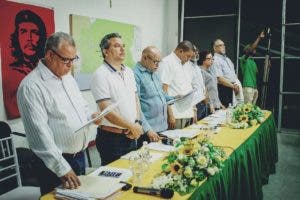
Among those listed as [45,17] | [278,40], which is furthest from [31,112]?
[278,40]

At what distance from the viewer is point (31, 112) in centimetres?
175

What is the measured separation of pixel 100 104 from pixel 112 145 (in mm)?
348

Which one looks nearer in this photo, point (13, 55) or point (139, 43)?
point (13, 55)

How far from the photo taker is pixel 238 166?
2531 millimetres

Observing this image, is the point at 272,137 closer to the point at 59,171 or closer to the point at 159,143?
the point at 159,143

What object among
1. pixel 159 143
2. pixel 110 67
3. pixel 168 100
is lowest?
pixel 159 143

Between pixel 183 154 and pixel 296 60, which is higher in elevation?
pixel 296 60

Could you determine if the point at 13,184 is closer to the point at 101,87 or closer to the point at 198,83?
the point at 101,87

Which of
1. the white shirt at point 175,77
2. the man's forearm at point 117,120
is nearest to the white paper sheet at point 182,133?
the man's forearm at point 117,120

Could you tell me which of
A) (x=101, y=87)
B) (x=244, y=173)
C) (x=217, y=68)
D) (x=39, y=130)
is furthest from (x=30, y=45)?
(x=217, y=68)

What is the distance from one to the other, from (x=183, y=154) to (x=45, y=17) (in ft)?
9.12

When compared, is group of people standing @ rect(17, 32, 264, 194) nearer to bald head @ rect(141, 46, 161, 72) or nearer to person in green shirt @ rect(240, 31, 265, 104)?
bald head @ rect(141, 46, 161, 72)

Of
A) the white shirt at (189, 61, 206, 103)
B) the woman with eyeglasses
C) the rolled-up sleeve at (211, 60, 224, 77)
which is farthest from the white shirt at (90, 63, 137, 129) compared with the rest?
the rolled-up sleeve at (211, 60, 224, 77)

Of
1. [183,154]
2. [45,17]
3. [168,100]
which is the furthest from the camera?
[45,17]
